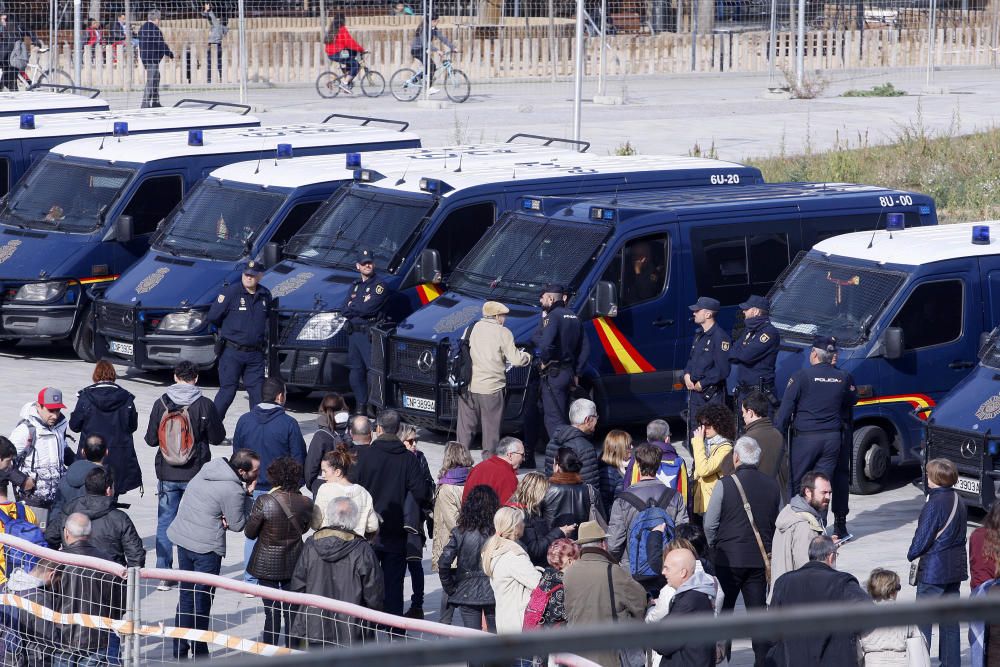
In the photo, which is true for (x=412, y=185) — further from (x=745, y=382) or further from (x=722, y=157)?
(x=722, y=157)

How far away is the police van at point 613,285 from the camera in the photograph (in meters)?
13.2

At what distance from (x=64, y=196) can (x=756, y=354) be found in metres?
8.66

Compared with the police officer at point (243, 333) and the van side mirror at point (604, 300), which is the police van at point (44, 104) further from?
the van side mirror at point (604, 300)

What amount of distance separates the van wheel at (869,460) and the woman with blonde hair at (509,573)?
5.56 m

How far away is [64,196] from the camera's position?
17203 millimetres

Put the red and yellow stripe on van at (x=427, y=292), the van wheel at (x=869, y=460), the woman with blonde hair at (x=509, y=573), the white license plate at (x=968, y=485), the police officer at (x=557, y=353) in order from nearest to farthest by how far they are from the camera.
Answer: the woman with blonde hair at (x=509, y=573), the white license plate at (x=968, y=485), the van wheel at (x=869, y=460), the police officer at (x=557, y=353), the red and yellow stripe on van at (x=427, y=292)

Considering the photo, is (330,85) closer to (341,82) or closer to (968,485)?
(341,82)

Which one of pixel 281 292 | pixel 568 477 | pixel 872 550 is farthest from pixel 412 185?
pixel 568 477

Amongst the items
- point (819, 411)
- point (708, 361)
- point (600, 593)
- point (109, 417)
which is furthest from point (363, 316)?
point (600, 593)

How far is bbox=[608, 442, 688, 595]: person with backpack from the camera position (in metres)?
7.95

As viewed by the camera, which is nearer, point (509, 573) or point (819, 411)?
point (509, 573)

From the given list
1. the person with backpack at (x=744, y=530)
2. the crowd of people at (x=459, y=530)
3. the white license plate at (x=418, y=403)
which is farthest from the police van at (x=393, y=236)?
the person with backpack at (x=744, y=530)

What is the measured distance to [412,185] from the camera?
599 inches

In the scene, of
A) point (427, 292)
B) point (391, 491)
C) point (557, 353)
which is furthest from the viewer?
point (427, 292)
